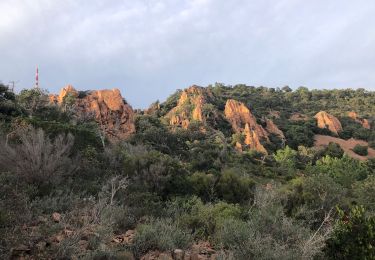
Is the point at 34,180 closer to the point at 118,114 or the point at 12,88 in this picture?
the point at 12,88

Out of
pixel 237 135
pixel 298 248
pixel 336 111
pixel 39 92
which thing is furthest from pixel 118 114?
pixel 336 111

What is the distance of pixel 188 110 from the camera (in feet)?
217

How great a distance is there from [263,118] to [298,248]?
64444mm

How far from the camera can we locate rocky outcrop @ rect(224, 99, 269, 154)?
192 ft

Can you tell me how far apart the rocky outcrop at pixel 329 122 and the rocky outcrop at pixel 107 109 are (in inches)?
1490

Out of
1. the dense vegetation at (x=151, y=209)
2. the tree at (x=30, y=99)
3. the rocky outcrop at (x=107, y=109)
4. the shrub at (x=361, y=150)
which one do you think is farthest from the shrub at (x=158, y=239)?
the shrub at (x=361, y=150)

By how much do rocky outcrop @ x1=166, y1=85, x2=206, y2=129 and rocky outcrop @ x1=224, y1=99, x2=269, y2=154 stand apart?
4.69 meters

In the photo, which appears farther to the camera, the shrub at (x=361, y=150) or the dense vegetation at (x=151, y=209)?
the shrub at (x=361, y=150)

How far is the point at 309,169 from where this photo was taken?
41.6m

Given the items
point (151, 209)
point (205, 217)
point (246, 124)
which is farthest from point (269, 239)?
point (246, 124)

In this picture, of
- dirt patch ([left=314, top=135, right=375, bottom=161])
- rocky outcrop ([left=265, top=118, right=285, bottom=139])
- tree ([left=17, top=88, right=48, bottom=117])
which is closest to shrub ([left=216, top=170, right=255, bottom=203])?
tree ([left=17, top=88, right=48, bottom=117])

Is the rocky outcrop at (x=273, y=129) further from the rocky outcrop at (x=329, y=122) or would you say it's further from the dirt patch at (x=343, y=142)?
the rocky outcrop at (x=329, y=122)

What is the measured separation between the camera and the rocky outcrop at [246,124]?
58419 mm

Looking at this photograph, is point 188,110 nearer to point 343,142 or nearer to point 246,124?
point 246,124
